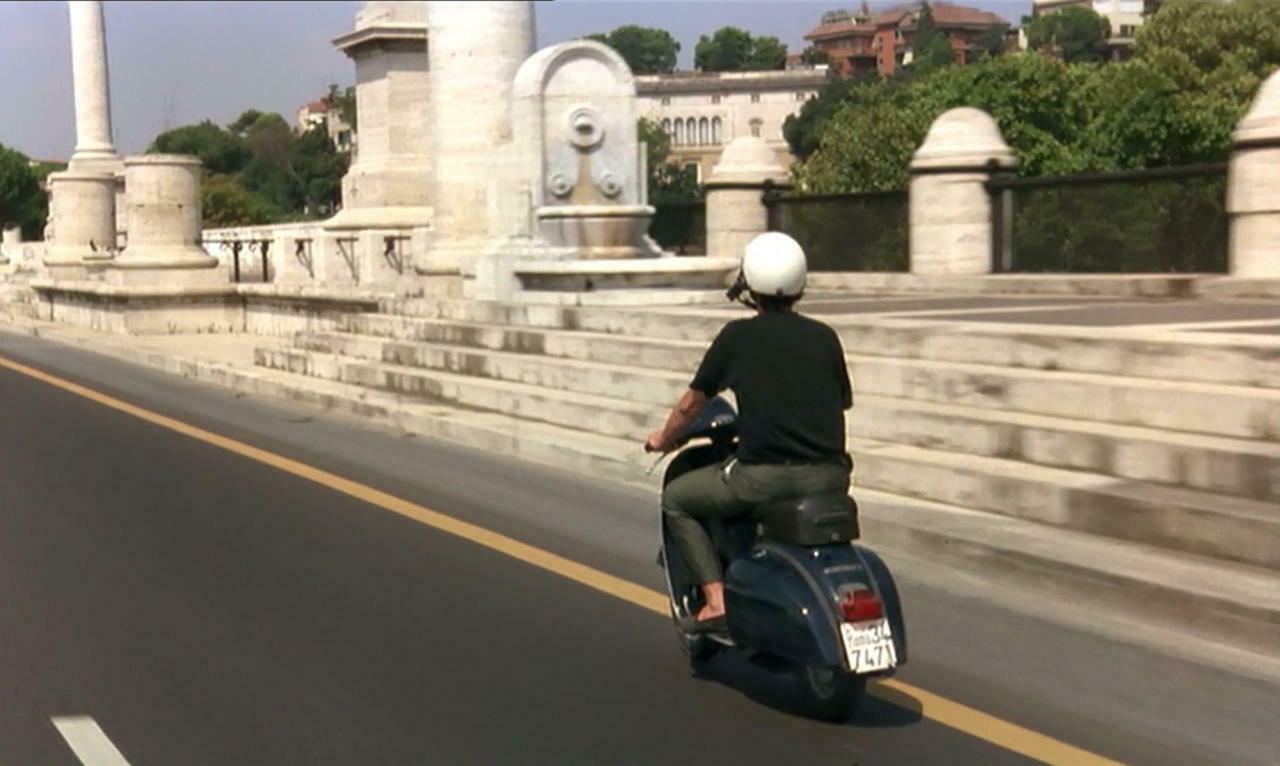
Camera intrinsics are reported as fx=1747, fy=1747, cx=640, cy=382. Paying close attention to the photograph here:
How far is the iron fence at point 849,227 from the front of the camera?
23.7m

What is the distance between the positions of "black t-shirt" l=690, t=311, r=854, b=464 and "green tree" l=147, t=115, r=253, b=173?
134 meters

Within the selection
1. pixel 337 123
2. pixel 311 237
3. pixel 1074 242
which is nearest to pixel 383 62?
pixel 311 237

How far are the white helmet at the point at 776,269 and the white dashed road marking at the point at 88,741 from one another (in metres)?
2.91

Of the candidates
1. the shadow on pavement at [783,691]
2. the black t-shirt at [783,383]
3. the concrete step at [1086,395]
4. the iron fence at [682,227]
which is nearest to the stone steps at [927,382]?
the concrete step at [1086,395]

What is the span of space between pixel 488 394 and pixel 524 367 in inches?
18.7

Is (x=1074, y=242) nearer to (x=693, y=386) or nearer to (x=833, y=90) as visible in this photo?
(x=693, y=386)

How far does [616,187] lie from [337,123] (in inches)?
5571

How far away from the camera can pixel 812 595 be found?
245 inches

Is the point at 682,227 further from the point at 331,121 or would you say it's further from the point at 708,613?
the point at 331,121

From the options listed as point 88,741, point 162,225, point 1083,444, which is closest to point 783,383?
point 88,741

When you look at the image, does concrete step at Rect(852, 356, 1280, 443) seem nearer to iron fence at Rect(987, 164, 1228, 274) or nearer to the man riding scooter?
the man riding scooter

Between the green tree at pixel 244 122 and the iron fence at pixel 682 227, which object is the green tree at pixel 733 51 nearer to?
the green tree at pixel 244 122

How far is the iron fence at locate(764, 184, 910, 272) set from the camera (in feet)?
77.8

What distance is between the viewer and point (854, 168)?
50281mm
